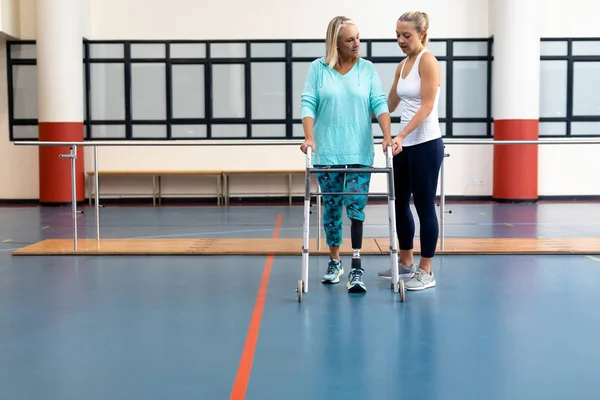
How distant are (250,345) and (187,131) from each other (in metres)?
9.17

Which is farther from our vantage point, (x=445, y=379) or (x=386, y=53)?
(x=386, y=53)

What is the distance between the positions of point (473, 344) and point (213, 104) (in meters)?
9.38

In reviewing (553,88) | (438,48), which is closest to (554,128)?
(553,88)

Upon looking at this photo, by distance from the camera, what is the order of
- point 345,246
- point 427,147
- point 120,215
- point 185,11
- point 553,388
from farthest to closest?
point 185,11 < point 120,215 < point 345,246 < point 427,147 < point 553,388

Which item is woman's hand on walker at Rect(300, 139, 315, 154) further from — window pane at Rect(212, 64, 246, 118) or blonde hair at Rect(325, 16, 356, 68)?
window pane at Rect(212, 64, 246, 118)

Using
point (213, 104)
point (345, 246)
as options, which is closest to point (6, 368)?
point (345, 246)

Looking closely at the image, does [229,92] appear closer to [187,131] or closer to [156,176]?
[187,131]

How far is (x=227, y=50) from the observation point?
11883mm

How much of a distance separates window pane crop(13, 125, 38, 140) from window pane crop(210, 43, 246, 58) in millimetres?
3187

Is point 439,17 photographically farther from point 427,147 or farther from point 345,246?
point 427,147

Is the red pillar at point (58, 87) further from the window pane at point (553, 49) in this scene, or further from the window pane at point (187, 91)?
the window pane at point (553, 49)

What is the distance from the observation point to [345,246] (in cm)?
589

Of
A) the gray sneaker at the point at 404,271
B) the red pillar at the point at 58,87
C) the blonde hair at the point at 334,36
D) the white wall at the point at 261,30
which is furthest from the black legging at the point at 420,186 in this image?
the red pillar at the point at 58,87

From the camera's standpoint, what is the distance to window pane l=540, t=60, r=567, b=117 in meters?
11.8
